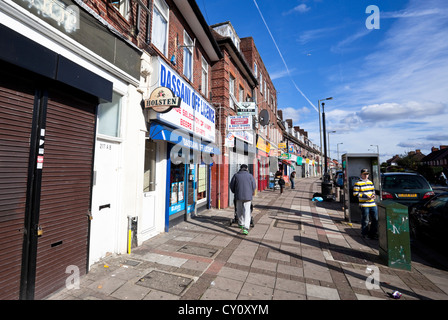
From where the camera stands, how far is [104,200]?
414 cm

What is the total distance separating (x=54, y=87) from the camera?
3.06 m

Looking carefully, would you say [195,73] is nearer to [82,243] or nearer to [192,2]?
[192,2]

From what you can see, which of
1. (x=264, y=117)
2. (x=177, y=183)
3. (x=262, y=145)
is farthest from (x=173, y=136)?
(x=262, y=145)

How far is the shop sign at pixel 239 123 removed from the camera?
9219 mm

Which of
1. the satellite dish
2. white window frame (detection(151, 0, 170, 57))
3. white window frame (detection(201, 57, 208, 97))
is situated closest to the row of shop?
white window frame (detection(151, 0, 170, 57))

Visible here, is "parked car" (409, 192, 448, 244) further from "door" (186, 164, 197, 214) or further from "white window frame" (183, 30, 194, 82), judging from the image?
"white window frame" (183, 30, 194, 82)

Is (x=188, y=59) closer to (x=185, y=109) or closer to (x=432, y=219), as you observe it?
(x=185, y=109)

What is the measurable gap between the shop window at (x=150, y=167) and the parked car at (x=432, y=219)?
23.4ft

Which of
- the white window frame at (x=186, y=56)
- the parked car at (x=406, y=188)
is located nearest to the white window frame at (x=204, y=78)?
the white window frame at (x=186, y=56)

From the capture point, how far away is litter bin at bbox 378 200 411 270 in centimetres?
411

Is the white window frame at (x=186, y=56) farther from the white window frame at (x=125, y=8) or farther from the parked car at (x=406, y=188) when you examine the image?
the parked car at (x=406, y=188)

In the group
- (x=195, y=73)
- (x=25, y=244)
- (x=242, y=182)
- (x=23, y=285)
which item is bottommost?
(x=23, y=285)
